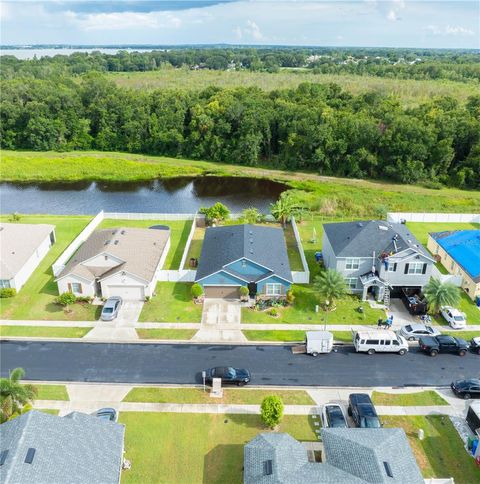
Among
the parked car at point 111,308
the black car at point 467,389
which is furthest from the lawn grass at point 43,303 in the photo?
the black car at point 467,389

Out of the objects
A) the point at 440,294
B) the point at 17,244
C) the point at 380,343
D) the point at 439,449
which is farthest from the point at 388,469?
the point at 17,244

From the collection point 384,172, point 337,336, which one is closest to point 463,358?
point 337,336

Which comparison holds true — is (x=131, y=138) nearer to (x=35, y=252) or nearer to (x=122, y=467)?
(x=35, y=252)

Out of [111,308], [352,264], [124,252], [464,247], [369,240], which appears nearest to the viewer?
[111,308]

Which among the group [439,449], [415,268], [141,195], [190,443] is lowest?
[141,195]

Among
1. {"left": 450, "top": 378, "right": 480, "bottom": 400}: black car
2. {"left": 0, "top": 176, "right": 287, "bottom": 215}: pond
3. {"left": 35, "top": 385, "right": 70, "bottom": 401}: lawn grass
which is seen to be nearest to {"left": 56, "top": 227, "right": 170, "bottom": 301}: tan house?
{"left": 35, "top": 385, "right": 70, "bottom": 401}: lawn grass

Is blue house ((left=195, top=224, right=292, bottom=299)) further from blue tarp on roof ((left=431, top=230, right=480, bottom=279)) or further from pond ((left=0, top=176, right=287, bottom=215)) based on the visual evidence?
pond ((left=0, top=176, right=287, bottom=215))

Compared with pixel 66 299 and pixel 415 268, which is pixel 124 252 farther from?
pixel 415 268
